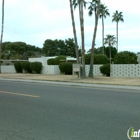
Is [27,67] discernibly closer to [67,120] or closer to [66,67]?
[66,67]

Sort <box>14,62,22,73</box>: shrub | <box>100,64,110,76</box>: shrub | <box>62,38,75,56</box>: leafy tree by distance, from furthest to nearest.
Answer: <box>62,38,75,56</box>: leafy tree
<box>14,62,22,73</box>: shrub
<box>100,64,110,76</box>: shrub

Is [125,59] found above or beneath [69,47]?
beneath

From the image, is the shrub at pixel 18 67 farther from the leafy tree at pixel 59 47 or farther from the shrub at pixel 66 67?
the leafy tree at pixel 59 47

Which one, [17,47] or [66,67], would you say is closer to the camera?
[66,67]

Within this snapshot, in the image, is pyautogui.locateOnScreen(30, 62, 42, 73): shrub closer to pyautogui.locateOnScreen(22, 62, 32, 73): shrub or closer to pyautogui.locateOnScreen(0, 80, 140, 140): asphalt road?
pyautogui.locateOnScreen(22, 62, 32, 73): shrub

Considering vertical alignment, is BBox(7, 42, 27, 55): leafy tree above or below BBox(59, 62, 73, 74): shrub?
above

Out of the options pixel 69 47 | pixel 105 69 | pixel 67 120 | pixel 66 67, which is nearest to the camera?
pixel 67 120

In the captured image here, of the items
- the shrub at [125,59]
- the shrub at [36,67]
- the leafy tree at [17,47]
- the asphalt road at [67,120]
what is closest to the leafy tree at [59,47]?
the leafy tree at [17,47]

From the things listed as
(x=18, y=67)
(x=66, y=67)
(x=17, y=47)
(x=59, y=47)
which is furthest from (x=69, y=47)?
(x=66, y=67)

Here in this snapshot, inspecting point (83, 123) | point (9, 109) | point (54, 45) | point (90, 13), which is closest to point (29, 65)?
point (90, 13)

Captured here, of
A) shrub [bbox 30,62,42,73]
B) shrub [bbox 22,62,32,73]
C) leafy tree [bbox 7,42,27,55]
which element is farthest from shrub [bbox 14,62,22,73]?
leafy tree [bbox 7,42,27,55]

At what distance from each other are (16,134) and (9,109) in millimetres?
3078

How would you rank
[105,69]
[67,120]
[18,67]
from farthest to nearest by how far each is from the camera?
1. [18,67]
2. [105,69]
3. [67,120]

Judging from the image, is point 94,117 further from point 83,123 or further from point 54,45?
point 54,45
